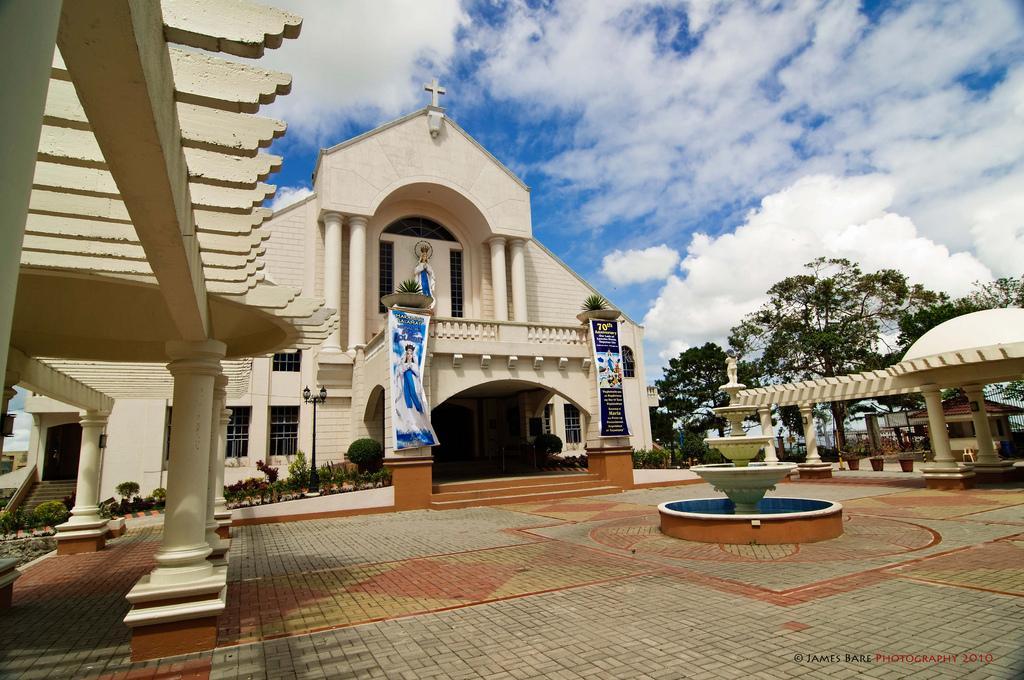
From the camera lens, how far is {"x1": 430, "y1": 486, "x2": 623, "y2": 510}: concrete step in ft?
50.0

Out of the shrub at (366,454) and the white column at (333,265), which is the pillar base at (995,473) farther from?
the white column at (333,265)

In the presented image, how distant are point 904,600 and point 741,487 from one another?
12.9 feet

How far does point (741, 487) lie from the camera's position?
9641 millimetres

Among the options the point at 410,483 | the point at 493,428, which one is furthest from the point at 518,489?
the point at 493,428

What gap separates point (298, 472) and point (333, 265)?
782 centimetres

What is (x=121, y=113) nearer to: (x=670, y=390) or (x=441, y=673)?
(x=441, y=673)

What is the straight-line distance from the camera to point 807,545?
8.53 metres

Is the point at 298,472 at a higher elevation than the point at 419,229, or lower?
lower

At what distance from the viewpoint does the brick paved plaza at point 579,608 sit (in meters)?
4.54

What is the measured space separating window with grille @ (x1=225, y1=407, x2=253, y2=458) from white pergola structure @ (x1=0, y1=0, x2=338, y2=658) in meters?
12.9

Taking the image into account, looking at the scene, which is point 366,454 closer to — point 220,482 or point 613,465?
point 220,482

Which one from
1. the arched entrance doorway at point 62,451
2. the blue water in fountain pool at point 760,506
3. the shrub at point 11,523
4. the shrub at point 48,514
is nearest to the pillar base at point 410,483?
the blue water in fountain pool at point 760,506

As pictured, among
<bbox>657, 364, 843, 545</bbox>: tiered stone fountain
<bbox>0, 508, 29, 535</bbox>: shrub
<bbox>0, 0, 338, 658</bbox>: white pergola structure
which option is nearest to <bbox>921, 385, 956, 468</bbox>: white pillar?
<bbox>657, 364, 843, 545</bbox>: tiered stone fountain

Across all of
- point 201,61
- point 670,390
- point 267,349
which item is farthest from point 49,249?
point 670,390
